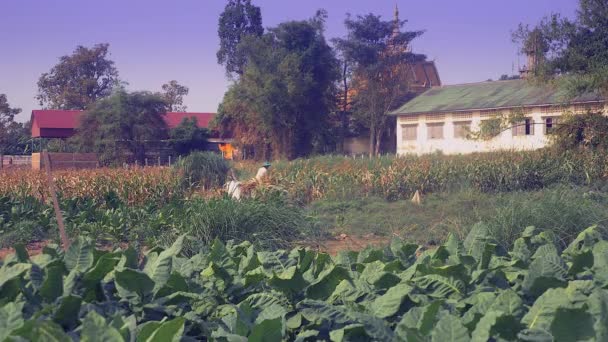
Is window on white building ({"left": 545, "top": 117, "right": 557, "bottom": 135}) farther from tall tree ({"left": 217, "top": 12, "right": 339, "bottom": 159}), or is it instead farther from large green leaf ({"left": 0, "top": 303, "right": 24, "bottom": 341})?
large green leaf ({"left": 0, "top": 303, "right": 24, "bottom": 341})

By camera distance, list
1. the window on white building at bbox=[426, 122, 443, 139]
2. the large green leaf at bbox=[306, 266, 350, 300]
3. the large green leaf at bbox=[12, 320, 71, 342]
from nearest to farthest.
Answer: the large green leaf at bbox=[12, 320, 71, 342]
the large green leaf at bbox=[306, 266, 350, 300]
the window on white building at bbox=[426, 122, 443, 139]

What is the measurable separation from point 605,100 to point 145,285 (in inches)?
967

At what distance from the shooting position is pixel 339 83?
163 ft

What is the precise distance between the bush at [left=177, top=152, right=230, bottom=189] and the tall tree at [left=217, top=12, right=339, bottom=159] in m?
21.8

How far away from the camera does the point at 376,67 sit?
155ft

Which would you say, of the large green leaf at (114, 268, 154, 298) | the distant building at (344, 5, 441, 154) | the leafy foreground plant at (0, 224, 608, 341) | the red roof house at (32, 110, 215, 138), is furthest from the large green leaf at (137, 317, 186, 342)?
the distant building at (344, 5, 441, 154)

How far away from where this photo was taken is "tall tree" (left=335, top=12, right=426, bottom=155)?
4747 centimetres

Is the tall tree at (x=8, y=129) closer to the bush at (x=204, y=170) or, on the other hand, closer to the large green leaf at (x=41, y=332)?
the bush at (x=204, y=170)

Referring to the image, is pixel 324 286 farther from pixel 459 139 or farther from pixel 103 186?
pixel 459 139

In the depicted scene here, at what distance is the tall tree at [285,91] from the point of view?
42744 mm

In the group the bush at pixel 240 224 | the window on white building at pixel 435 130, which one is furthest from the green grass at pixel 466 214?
the window on white building at pixel 435 130

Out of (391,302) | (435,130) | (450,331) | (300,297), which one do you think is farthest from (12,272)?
(435,130)

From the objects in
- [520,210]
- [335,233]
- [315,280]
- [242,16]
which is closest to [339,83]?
[242,16]

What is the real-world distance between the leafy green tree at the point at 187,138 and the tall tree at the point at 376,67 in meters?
11.6
